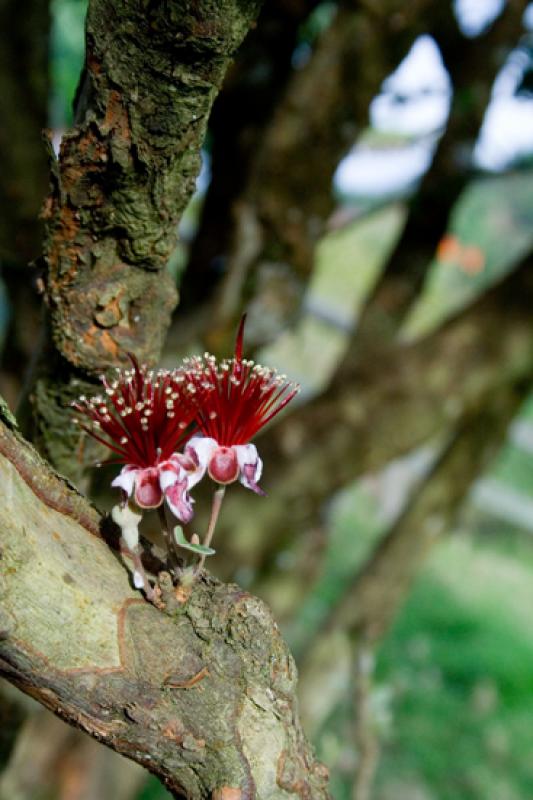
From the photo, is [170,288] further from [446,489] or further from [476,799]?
[476,799]

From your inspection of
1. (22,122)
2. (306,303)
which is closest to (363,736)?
(306,303)

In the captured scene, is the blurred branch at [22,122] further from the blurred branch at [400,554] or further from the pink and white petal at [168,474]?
the pink and white petal at [168,474]

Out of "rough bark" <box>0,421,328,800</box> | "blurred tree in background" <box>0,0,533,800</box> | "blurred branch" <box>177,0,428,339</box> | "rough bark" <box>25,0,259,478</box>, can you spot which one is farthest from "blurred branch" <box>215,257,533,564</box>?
"rough bark" <box>0,421,328,800</box>

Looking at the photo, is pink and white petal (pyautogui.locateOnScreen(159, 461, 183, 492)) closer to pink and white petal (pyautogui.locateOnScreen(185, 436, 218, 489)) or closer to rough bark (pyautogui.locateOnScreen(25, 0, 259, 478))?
pink and white petal (pyautogui.locateOnScreen(185, 436, 218, 489))

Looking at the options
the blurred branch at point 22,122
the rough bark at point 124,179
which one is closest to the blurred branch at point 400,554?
the blurred branch at point 22,122

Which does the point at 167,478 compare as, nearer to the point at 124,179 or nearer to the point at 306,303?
the point at 124,179

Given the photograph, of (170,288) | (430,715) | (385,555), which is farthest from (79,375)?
(430,715)
